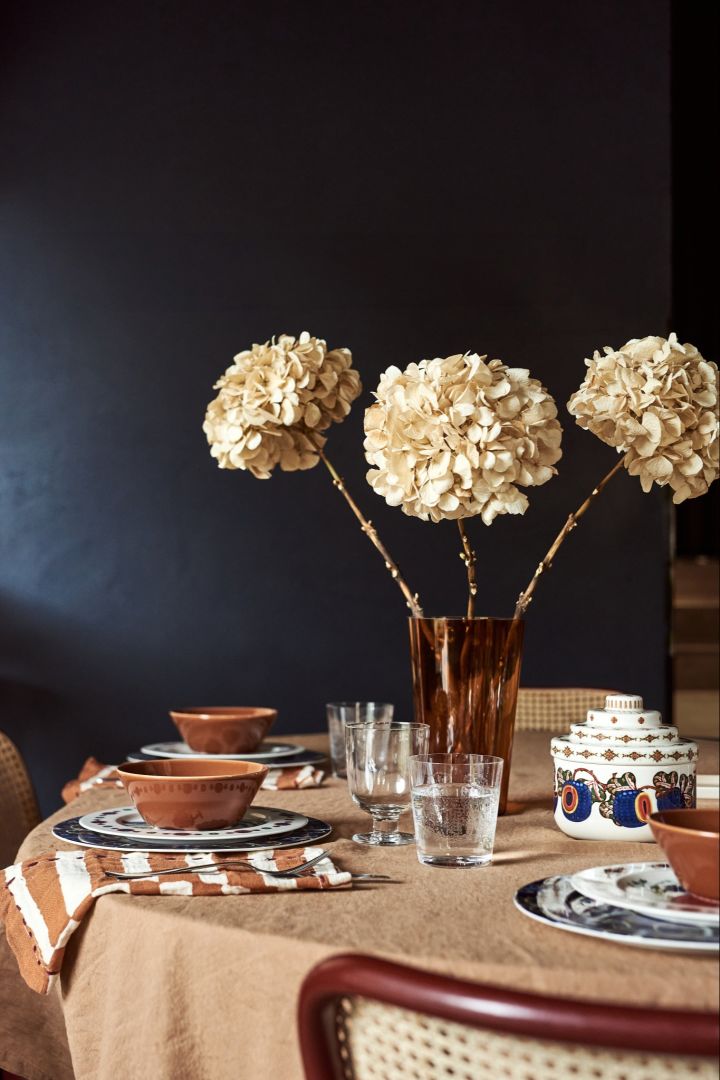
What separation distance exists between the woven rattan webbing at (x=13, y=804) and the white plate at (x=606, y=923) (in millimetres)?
1089

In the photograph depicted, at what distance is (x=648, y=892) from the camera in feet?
3.23

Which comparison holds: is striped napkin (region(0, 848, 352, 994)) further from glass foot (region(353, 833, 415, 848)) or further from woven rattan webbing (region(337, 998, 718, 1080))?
woven rattan webbing (region(337, 998, 718, 1080))

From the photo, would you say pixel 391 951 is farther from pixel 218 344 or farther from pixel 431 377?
pixel 218 344

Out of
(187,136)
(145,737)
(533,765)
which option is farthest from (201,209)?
(533,765)

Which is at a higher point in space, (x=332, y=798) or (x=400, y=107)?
(x=400, y=107)

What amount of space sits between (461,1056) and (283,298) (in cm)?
320

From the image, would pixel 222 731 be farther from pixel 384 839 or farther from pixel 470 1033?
pixel 470 1033

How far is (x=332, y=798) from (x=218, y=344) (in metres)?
2.29

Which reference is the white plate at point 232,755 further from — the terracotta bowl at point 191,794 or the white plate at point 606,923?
the white plate at point 606,923

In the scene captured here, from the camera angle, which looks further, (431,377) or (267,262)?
(267,262)

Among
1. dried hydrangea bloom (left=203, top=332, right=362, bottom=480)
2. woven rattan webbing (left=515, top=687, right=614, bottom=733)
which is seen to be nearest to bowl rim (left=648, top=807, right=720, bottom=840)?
dried hydrangea bloom (left=203, top=332, right=362, bottom=480)

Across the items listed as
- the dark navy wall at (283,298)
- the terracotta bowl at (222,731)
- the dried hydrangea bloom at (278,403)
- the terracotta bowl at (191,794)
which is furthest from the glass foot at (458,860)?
the dark navy wall at (283,298)

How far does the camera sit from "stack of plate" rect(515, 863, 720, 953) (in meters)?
0.88

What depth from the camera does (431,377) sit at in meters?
1.38
